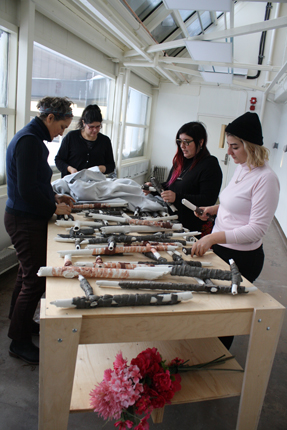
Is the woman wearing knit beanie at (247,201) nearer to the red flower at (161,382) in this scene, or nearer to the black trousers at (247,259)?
the black trousers at (247,259)

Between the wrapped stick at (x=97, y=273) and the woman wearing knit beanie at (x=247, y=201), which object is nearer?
the wrapped stick at (x=97, y=273)

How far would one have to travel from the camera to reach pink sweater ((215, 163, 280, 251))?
1.53 meters

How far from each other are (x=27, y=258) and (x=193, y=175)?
1245 mm

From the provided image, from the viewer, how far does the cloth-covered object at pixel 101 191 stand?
2.29 m

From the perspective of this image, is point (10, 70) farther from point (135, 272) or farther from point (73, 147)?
point (135, 272)

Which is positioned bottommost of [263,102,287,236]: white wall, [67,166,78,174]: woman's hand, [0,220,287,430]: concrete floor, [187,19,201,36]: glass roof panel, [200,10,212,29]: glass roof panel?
[0,220,287,430]: concrete floor

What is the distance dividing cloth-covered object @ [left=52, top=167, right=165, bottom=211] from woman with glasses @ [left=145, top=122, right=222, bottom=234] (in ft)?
0.54

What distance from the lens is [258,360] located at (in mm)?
1298

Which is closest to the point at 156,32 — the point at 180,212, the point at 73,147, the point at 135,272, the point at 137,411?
the point at 73,147

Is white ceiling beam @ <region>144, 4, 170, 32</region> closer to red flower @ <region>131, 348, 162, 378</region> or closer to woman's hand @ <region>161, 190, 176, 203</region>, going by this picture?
woman's hand @ <region>161, 190, 176, 203</region>

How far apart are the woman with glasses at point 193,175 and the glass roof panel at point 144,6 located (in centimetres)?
353

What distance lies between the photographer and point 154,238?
5.78 ft

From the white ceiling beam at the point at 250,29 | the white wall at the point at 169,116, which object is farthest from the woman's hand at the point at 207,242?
the white wall at the point at 169,116

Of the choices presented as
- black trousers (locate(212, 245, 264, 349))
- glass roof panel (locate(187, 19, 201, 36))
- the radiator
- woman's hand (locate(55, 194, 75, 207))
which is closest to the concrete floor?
black trousers (locate(212, 245, 264, 349))
